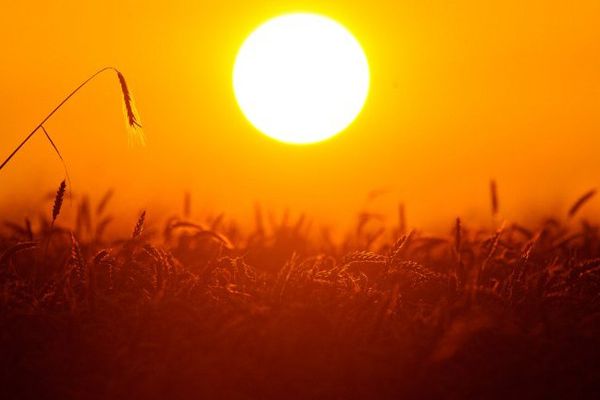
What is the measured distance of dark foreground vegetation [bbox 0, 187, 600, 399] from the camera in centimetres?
259

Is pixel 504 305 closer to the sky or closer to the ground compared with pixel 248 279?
closer to the sky

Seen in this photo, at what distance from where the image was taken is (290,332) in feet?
9.22

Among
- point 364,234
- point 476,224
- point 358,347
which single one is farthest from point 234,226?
point 358,347

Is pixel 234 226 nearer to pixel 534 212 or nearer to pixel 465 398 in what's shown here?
pixel 534 212

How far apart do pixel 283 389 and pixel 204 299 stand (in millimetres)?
526

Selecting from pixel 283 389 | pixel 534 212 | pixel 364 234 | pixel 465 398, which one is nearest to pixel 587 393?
pixel 465 398

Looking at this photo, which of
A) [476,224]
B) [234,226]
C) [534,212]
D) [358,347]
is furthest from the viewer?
[534,212]

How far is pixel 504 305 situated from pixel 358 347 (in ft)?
2.05

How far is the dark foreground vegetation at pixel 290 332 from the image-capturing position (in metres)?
2.59

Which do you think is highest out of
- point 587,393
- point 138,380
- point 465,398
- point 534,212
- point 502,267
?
point 534,212

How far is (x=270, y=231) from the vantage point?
190 inches

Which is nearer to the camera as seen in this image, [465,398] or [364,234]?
[465,398]

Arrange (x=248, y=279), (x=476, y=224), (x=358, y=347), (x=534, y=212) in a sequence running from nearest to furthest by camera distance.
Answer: (x=358, y=347) < (x=248, y=279) < (x=476, y=224) < (x=534, y=212)

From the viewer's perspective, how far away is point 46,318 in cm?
276
